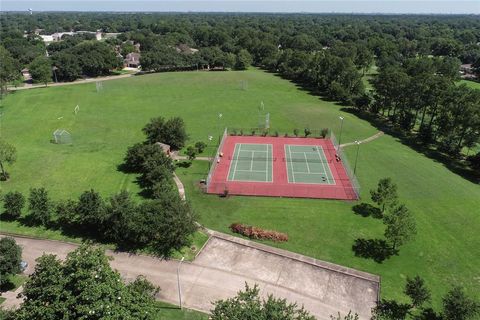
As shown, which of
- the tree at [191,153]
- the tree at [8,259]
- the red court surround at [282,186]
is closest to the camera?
the tree at [8,259]

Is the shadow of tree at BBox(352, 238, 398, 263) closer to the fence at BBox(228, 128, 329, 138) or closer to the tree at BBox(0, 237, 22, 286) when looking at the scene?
the tree at BBox(0, 237, 22, 286)

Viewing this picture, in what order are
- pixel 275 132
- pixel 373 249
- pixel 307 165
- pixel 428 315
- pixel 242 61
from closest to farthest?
pixel 428 315 → pixel 373 249 → pixel 307 165 → pixel 275 132 → pixel 242 61

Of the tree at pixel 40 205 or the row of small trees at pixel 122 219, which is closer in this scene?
the row of small trees at pixel 122 219

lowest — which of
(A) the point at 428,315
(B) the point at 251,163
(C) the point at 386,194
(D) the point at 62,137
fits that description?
(D) the point at 62,137

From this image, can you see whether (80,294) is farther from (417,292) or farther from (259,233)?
(417,292)

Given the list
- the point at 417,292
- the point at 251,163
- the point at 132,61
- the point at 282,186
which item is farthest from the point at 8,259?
the point at 132,61

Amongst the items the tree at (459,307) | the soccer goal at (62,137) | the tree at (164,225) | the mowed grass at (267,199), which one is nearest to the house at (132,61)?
the mowed grass at (267,199)

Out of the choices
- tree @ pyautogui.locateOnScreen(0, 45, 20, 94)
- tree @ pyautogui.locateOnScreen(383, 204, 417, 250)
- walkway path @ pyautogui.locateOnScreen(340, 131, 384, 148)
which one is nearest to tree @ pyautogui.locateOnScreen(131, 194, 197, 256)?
tree @ pyautogui.locateOnScreen(383, 204, 417, 250)

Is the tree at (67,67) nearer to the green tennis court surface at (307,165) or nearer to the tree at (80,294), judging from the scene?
the green tennis court surface at (307,165)
